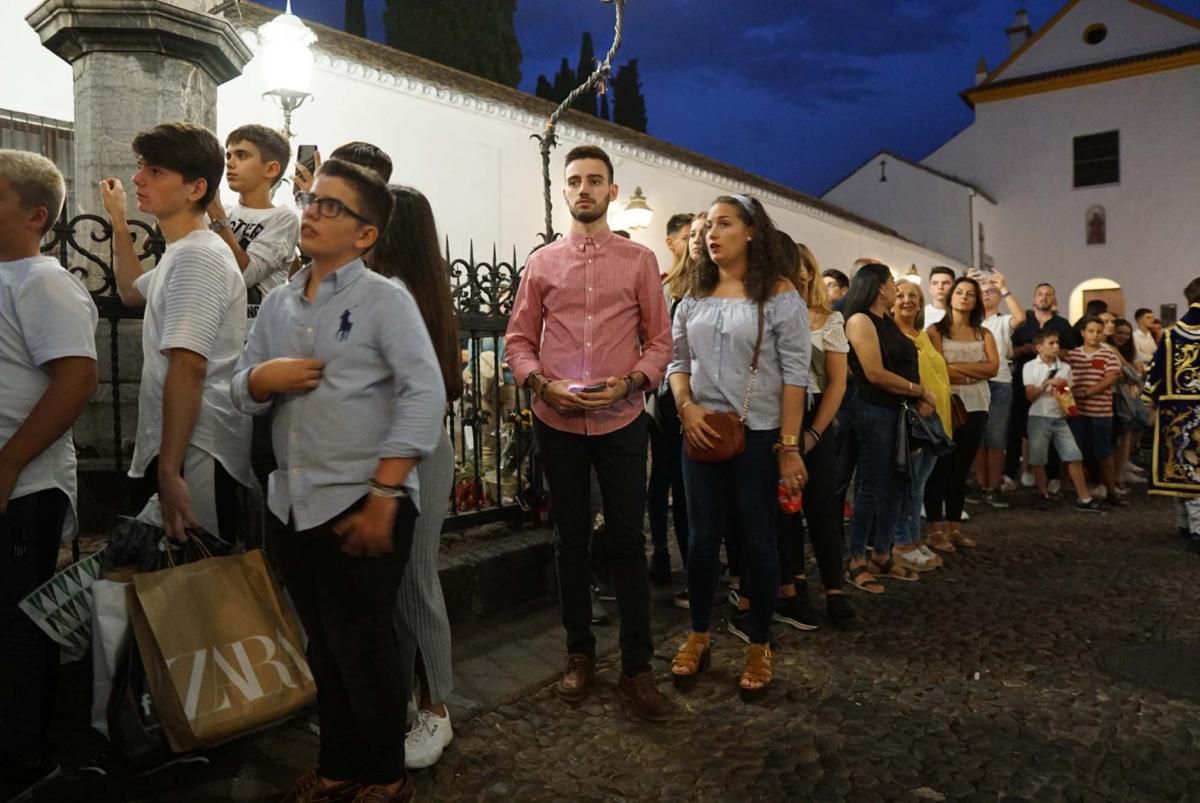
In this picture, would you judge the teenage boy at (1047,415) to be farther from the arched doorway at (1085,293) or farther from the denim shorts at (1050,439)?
the arched doorway at (1085,293)

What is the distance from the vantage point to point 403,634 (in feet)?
8.75

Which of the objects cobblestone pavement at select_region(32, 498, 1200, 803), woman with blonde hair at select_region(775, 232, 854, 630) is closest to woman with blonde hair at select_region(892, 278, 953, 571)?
cobblestone pavement at select_region(32, 498, 1200, 803)

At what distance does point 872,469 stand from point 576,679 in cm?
245

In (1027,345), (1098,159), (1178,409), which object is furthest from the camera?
(1098,159)

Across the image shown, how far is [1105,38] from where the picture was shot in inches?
1081

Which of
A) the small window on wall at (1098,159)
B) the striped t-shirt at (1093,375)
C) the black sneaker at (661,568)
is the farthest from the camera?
the small window on wall at (1098,159)

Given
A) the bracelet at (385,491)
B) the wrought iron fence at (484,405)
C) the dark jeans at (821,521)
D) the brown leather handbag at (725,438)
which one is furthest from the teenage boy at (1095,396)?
A: the bracelet at (385,491)

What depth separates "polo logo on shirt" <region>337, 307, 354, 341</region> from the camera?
214 centimetres

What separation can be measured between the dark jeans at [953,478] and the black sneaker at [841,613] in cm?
189

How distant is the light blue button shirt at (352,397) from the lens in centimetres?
210

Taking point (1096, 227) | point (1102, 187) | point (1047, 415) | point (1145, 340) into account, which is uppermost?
point (1102, 187)

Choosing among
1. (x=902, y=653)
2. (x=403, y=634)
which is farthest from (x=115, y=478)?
(x=902, y=653)

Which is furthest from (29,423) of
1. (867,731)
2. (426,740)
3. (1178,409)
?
(1178,409)

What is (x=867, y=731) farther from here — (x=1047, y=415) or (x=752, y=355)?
(x=1047, y=415)
